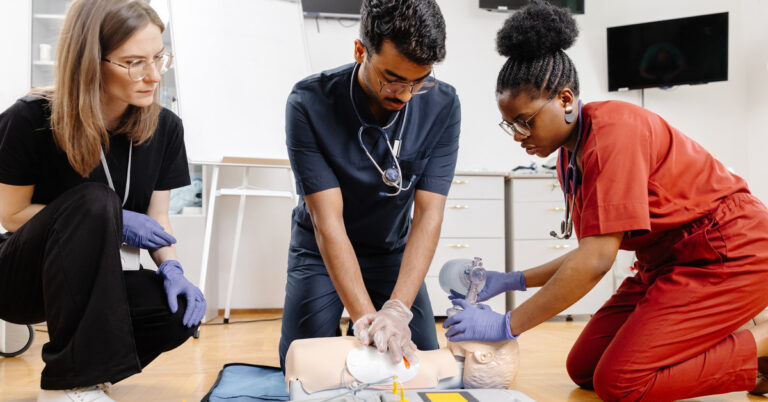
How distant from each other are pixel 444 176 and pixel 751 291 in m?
0.82

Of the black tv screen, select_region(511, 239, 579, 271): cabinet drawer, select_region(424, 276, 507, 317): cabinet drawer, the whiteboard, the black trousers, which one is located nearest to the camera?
the black trousers

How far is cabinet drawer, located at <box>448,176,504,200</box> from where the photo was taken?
10.8 feet

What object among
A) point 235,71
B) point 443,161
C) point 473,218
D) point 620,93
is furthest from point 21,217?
point 620,93

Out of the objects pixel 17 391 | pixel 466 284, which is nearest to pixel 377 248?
pixel 466 284

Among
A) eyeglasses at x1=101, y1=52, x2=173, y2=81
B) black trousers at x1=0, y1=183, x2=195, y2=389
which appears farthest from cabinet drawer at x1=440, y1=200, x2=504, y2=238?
black trousers at x1=0, y1=183, x2=195, y2=389

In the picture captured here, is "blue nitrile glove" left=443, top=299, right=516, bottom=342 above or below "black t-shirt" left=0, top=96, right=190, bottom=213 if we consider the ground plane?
below

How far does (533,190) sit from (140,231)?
2501mm

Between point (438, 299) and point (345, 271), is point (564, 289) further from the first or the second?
point (438, 299)

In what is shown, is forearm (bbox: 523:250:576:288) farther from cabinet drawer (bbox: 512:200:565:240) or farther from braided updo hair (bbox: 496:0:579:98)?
cabinet drawer (bbox: 512:200:565:240)

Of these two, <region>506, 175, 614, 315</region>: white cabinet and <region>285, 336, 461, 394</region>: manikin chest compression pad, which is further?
<region>506, 175, 614, 315</region>: white cabinet

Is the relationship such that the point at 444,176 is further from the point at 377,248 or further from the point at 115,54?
the point at 115,54

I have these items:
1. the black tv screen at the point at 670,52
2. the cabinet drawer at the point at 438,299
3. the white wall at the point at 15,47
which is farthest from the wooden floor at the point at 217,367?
the black tv screen at the point at 670,52

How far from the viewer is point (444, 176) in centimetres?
147

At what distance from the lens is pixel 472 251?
327cm
